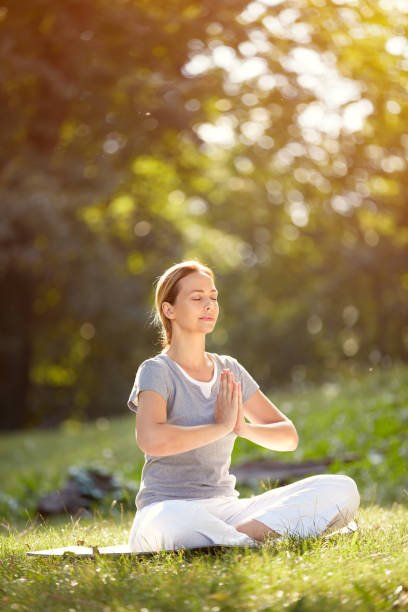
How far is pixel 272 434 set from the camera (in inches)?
177

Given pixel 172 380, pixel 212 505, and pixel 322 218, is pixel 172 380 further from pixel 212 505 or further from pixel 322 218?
pixel 322 218

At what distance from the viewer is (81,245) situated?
16.9 metres

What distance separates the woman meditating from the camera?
4.16 m

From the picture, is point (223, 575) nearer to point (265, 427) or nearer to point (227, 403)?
point (227, 403)

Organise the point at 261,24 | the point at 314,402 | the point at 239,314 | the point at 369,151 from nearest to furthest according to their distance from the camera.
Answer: the point at 261,24 → the point at 314,402 → the point at 369,151 → the point at 239,314

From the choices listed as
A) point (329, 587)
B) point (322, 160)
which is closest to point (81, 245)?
point (322, 160)

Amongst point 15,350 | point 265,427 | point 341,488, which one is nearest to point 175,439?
point 265,427

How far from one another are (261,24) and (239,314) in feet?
57.8

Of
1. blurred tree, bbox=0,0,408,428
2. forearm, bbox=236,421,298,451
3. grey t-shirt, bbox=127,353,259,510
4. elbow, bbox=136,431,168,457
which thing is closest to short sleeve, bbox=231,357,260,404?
forearm, bbox=236,421,298,451

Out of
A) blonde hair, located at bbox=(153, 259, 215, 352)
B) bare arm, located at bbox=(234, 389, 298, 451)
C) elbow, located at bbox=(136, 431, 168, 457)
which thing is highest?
blonde hair, located at bbox=(153, 259, 215, 352)

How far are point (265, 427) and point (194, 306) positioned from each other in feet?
2.54

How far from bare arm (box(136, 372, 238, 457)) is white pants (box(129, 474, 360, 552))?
0.34m

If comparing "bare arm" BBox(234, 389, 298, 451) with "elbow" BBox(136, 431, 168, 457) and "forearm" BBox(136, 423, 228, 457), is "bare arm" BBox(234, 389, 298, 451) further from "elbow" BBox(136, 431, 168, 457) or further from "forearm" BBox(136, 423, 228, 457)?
"elbow" BBox(136, 431, 168, 457)

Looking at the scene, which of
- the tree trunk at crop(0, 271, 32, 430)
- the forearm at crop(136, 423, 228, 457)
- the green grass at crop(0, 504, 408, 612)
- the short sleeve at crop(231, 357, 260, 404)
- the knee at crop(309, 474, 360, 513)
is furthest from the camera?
the tree trunk at crop(0, 271, 32, 430)
